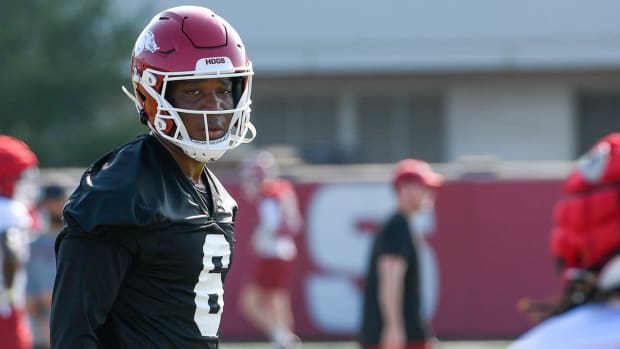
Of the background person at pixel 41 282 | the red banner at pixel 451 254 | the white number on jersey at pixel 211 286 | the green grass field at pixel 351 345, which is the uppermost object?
the white number on jersey at pixel 211 286

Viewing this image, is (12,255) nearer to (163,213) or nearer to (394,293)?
(394,293)

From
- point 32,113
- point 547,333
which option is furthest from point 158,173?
point 32,113

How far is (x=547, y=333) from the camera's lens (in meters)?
2.31

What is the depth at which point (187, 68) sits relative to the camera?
3355mm

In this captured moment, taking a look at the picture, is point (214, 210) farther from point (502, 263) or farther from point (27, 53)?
point (27, 53)

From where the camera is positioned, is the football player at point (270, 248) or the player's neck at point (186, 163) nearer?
the player's neck at point (186, 163)

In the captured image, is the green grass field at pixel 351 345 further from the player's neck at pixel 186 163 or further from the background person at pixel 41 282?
the player's neck at pixel 186 163

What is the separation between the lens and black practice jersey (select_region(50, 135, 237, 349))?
311 cm

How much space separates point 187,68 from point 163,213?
0.40 m

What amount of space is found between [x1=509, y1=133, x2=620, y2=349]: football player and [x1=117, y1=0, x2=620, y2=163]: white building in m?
21.6

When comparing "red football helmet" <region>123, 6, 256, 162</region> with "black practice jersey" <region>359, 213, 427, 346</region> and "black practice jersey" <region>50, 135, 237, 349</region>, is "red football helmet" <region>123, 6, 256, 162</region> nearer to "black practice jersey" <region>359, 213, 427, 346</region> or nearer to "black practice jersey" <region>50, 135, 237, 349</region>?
"black practice jersey" <region>50, 135, 237, 349</region>

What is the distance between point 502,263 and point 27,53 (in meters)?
13.4

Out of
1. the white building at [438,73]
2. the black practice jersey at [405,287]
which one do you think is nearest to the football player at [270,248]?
the black practice jersey at [405,287]

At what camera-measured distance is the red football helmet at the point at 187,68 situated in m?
3.35
